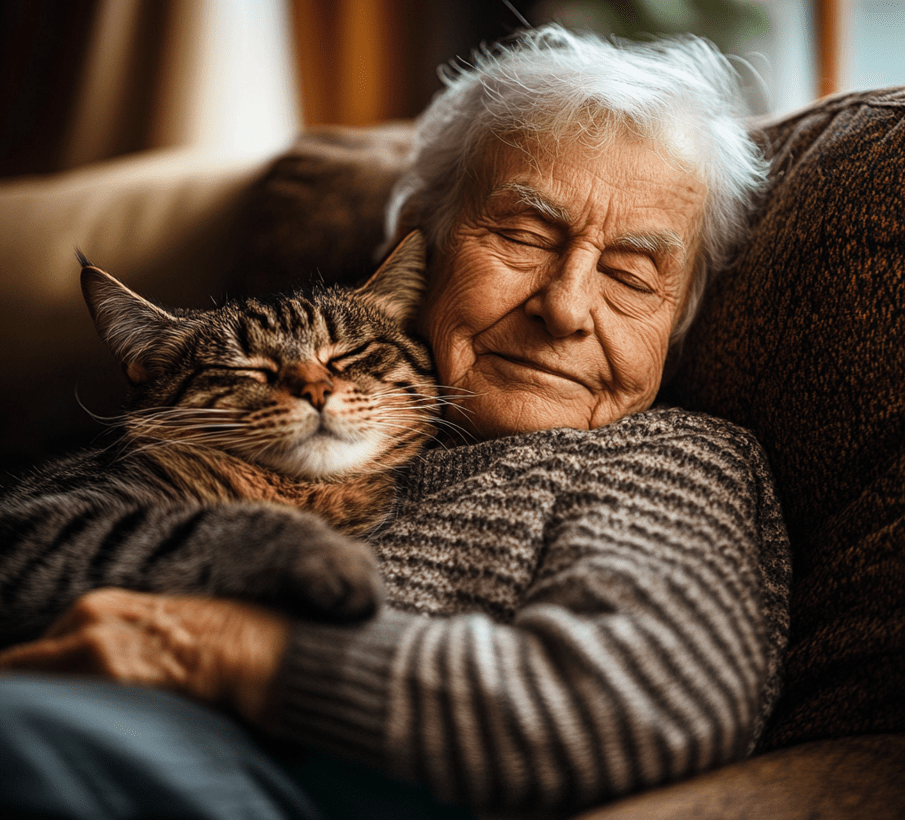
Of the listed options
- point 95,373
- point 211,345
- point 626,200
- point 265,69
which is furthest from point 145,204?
point 265,69

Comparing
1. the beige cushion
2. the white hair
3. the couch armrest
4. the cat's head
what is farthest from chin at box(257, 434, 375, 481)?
the beige cushion

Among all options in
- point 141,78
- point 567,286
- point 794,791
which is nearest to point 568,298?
point 567,286

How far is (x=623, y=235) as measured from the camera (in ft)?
3.59

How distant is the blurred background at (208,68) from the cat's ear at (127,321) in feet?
7.66

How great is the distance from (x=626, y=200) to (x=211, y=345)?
2.32ft

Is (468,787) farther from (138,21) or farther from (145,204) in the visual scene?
(138,21)

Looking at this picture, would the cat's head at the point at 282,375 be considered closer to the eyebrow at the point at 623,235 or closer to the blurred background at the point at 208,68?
the eyebrow at the point at 623,235

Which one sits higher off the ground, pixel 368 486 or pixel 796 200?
pixel 796 200

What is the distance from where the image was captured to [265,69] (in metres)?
3.29

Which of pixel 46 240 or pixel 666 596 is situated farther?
pixel 46 240

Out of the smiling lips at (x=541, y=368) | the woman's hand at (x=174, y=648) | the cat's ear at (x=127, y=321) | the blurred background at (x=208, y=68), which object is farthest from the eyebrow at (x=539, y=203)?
the blurred background at (x=208, y=68)

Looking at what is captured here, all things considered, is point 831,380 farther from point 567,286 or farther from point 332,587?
point 332,587

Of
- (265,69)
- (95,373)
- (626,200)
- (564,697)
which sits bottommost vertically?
(95,373)

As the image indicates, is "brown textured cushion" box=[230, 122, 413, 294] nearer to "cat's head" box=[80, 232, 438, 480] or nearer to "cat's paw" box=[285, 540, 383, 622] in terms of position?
"cat's head" box=[80, 232, 438, 480]
